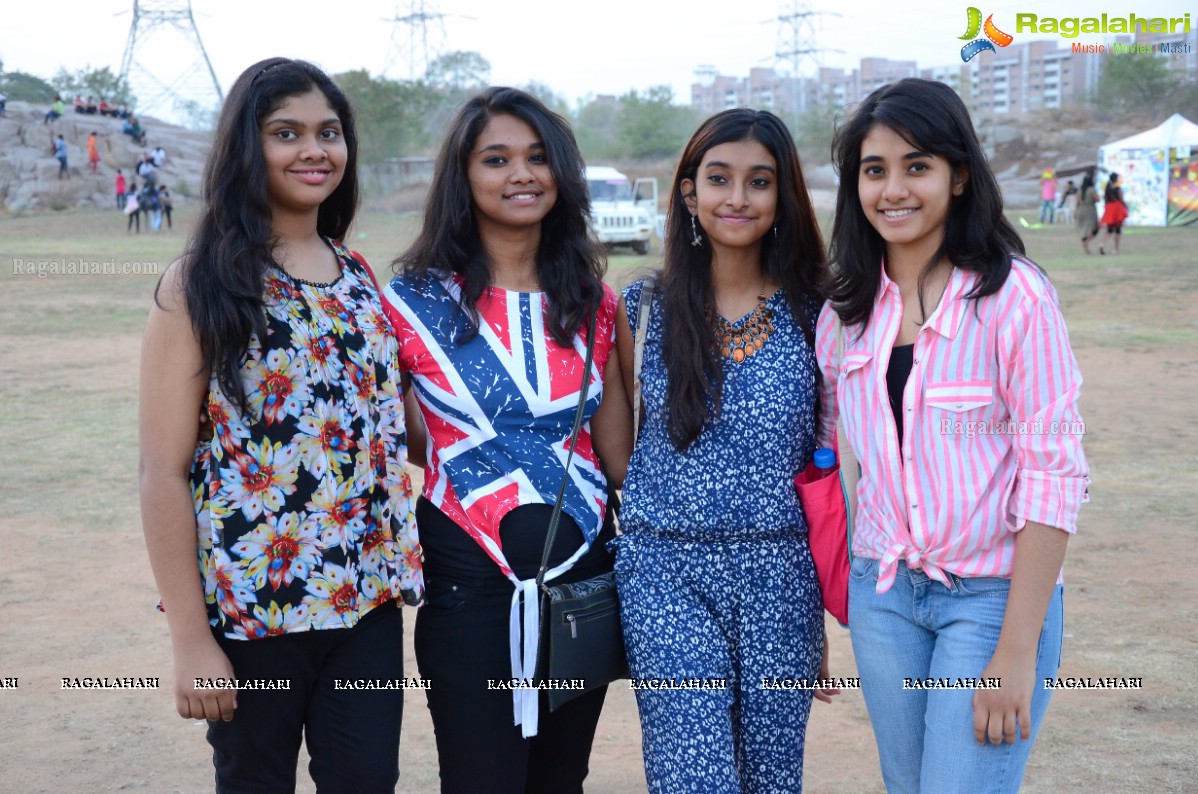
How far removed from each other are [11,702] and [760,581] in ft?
10.5

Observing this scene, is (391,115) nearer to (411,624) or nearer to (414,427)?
(411,624)

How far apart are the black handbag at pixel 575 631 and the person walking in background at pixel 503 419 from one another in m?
0.03

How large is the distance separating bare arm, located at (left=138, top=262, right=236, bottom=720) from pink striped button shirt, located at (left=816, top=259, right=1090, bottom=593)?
1.37m

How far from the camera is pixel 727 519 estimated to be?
8.44ft

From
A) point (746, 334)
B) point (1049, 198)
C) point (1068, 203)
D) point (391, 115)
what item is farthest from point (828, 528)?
point (391, 115)

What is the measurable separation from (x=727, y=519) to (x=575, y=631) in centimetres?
43

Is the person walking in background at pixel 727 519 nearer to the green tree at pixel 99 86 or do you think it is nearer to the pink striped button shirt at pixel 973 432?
the pink striped button shirt at pixel 973 432

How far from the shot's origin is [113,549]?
6137 millimetres

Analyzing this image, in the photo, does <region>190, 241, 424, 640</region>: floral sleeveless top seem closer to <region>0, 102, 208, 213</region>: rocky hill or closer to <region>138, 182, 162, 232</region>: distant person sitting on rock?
<region>138, 182, 162, 232</region>: distant person sitting on rock

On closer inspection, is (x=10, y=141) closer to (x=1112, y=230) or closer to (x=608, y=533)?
(x=1112, y=230)

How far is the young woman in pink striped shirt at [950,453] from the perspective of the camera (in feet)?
7.20

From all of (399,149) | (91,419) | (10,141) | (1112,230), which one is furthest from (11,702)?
(399,149)

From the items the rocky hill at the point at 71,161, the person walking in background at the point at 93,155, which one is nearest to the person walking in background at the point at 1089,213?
the rocky hill at the point at 71,161

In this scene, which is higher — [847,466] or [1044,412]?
[1044,412]
